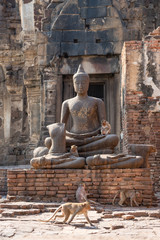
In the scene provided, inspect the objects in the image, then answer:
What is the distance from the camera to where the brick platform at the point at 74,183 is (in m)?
6.85

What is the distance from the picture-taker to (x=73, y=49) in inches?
489

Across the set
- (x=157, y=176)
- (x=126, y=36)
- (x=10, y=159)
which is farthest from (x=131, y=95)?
(x=10, y=159)

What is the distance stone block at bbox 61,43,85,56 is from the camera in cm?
1238

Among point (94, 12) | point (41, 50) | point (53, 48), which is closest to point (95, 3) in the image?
point (94, 12)

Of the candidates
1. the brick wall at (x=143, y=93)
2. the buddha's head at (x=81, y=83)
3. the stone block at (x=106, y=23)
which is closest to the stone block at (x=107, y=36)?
the stone block at (x=106, y=23)

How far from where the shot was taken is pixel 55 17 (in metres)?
12.7

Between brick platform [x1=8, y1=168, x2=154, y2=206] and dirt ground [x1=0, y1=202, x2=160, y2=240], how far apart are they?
1162mm

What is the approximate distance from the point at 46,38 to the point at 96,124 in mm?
5113

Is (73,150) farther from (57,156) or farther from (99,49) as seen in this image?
(99,49)

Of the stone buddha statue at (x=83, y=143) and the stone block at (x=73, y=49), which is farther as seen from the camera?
the stone block at (x=73, y=49)

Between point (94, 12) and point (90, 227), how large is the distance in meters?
8.88

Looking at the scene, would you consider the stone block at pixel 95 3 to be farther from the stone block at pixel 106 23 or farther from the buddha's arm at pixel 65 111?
the buddha's arm at pixel 65 111

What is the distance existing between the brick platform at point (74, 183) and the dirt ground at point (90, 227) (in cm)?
116

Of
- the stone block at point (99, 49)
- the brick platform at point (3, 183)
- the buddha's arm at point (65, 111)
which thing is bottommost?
the brick platform at point (3, 183)
